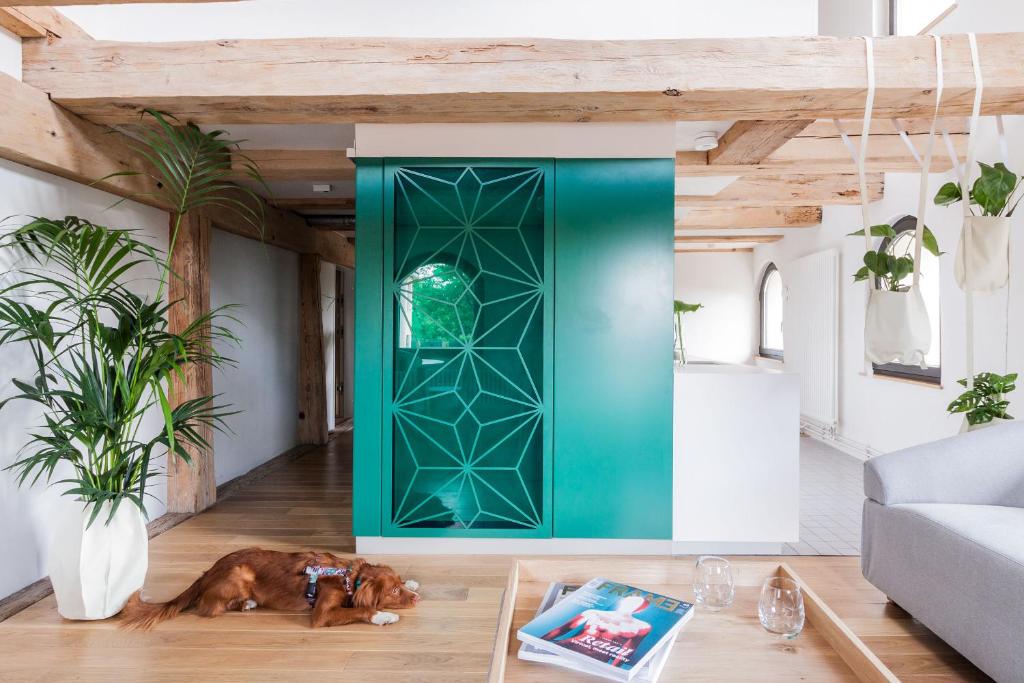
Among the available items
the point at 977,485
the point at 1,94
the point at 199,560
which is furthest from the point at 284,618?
the point at 977,485

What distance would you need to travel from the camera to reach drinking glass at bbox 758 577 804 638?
4.78 feet

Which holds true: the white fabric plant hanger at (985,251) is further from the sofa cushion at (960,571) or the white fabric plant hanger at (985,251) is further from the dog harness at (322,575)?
the dog harness at (322,575)

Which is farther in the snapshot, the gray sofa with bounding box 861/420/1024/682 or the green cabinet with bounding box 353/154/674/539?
the green cabinet with bounding box 353/154/674/539

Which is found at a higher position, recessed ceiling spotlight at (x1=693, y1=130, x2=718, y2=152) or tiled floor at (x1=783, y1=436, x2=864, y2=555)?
recessed ceiling spotlight at (x1=693, y1=130, x2=718, y2=152)

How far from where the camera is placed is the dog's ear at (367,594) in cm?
239

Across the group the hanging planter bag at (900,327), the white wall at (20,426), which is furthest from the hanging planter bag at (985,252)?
the white wall at (20,426)

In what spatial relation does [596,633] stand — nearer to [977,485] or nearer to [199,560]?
[977,485]

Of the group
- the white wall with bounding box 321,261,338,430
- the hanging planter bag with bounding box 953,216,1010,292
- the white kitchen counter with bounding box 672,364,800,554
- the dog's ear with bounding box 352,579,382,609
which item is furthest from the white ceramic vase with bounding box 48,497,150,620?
the white wall with bounding box 321,261,338,430

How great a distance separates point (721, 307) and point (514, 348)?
6022 mm

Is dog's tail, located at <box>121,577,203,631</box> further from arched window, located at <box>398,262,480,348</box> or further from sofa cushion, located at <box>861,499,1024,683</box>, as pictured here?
sofa cushion, located at <box>861,499,1024,683</box>

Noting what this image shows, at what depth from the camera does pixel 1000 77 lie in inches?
92.3

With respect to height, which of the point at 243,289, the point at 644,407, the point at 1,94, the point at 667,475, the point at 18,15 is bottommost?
the point at 667,475

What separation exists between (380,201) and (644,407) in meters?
1.62

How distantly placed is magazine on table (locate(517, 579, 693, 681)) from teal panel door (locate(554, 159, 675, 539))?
1.41m
